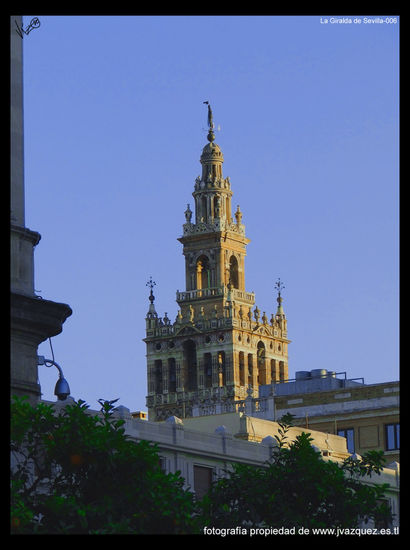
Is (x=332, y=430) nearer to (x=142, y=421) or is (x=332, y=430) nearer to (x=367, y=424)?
(x=367, y=424)

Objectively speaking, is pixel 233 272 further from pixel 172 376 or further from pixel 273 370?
pixel 172 376

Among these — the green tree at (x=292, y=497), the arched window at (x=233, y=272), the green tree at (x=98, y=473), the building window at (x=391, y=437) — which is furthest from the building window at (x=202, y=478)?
the arched window at (x=233, y=272)

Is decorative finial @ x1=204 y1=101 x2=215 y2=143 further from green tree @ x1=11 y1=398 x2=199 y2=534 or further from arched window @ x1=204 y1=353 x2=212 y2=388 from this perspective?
green tree @ x1=11 y1=398 x2=199 y2=534

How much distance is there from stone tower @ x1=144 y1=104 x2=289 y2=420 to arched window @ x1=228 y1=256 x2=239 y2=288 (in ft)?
0.37

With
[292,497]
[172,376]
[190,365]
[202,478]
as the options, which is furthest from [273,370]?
[292,497]

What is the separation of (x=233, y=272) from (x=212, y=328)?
31.4ft

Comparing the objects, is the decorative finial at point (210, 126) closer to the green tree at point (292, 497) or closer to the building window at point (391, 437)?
the building window at point (391, 437)

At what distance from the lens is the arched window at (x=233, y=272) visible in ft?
619

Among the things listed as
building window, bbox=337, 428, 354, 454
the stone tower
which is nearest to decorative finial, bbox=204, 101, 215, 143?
the stone tower

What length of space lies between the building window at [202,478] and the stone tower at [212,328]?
99252 millimetres

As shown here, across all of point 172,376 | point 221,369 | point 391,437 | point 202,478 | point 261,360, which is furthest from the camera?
point 261,360

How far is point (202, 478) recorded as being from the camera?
7581 cm
